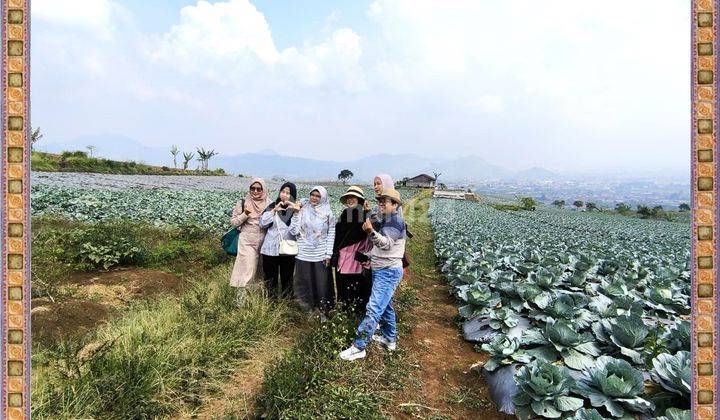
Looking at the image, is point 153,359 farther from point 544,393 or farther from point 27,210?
point 544,393

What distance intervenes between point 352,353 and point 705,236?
3037 mm

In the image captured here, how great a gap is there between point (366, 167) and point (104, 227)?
594 centimetres

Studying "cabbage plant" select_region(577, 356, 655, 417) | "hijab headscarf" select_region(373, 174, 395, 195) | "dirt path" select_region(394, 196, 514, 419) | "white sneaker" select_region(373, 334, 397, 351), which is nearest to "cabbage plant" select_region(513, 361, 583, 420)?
"cabbage plant" select_region(577, 356, 655, 417)

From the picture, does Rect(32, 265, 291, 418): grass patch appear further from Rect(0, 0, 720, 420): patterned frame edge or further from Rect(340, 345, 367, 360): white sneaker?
Rect(340, 345, 367, 360): white sneaker

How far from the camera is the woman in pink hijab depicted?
16.9 ft

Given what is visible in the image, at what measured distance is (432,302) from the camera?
23.0ft

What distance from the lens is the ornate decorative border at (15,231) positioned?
2246 millimetres

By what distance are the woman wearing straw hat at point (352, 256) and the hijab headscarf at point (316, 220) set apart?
18cm

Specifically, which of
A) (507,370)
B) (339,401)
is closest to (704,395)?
(507,370)

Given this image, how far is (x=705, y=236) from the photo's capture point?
2.16m

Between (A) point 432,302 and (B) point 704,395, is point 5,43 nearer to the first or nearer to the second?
(B) point 704,395

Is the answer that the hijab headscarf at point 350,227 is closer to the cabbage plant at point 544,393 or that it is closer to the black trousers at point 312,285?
the black trousers at point 312,285

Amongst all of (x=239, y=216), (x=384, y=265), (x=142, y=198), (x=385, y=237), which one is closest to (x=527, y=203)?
(x=142, y=198)

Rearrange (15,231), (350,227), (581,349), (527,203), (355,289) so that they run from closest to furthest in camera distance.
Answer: (15,231)
(581,349)
(350,227)
(355,289)
(527,203)
